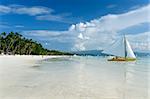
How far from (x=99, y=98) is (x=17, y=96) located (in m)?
1.67

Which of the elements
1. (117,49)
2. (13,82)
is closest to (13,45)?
(117,49)

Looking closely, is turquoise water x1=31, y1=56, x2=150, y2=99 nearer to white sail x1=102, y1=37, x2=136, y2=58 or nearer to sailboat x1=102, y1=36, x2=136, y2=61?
sailboat x1=102, y1=36, x2=136, y2=61

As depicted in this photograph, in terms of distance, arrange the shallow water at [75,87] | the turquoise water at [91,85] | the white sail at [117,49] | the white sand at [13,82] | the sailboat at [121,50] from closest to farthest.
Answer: the white sand at [13,82]
the shallow water at [75,87]
the turquoise water at [91,85]
the sailboat at [121,50]
the white sail at [117,49]

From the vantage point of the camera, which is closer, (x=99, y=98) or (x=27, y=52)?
(x=99, y=98)

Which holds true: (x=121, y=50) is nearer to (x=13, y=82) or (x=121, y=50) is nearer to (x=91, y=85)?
(x=91, y=85)

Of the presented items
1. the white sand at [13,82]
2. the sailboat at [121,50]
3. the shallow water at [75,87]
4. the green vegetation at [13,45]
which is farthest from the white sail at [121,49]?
the shallow water at [75,87]

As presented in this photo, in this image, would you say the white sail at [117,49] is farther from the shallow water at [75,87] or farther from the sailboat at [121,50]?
the shallow water at [75,87]

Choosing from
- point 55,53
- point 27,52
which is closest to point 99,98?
point 27,52

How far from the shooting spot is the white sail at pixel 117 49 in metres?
41.8

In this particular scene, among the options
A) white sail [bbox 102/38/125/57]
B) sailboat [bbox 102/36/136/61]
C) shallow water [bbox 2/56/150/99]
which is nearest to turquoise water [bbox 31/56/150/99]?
shallow water [bbox 2/56/150/99]

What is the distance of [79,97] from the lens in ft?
18.8

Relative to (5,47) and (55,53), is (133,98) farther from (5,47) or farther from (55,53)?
(55,53)

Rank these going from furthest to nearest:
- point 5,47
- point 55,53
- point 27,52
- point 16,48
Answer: point 55,53 → point 27,52 → point 16,48 → point 5,47

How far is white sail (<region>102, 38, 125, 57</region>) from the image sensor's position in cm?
4184
